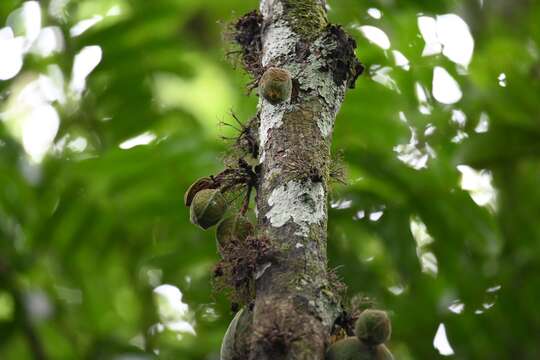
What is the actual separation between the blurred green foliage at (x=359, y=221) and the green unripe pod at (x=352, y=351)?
6.28 ft

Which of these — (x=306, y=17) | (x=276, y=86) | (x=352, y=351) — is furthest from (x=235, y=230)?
(x=306, y=17)

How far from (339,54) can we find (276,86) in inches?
11.5

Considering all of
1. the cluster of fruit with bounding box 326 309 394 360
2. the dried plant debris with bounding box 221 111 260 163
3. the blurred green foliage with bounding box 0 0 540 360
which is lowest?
the blurred green foliage with bounding box 0 0 540 360

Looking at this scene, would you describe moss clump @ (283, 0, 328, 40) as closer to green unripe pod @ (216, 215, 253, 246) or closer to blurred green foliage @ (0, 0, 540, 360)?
green unripe pod @ (216, 215, 253, 246)

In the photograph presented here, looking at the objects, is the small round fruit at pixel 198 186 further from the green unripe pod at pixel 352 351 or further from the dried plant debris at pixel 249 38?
the green unripe pod at pixel 352 351

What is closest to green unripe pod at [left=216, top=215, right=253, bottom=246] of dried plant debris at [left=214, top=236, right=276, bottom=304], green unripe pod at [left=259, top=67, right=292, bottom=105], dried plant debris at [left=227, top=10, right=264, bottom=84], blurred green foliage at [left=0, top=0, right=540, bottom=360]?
dried plant debris at [left=214, top=236, right=276, bottom=304]

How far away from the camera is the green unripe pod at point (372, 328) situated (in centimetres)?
186

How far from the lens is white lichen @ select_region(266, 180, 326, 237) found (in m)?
1.97

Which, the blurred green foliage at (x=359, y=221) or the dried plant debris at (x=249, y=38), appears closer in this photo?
the dried plant debris at (x=249, y=38)

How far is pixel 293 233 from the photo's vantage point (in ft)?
6.35

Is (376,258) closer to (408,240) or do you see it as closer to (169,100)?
(408,240)

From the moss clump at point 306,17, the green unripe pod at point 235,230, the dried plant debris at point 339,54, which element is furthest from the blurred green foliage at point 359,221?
the green unripe pod at point 235,230

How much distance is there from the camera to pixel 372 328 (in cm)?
187

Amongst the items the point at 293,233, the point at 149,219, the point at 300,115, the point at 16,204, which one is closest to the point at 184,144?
the point at 149,219
